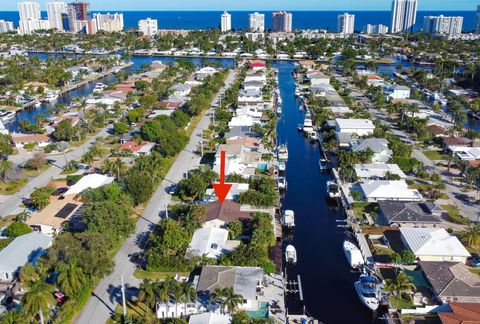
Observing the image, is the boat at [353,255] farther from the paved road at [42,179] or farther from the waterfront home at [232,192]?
the paved road at [42,179]

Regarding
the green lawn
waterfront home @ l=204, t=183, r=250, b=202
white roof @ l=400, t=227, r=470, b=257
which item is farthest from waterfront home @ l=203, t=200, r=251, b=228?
the green lawn

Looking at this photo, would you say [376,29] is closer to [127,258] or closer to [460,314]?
[127,258]

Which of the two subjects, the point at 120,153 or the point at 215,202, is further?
the point at 120,153

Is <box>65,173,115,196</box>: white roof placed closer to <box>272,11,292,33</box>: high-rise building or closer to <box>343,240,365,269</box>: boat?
<box>343,240,365,269</box>: boat

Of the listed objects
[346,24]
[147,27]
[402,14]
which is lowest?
[147,27]

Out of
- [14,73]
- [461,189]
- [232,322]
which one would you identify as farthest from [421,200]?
[14,73]

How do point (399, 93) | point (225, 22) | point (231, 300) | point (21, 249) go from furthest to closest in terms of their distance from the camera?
point (225, 22), point (399, 93), point (21, 249), point (231, 300)

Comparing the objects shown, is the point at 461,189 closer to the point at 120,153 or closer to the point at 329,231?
the point at 329,231

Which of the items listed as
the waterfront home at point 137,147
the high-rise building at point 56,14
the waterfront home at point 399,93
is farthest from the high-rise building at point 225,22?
the waterfront home at point 137,147

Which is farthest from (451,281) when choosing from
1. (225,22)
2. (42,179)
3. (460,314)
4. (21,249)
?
(225,22)
